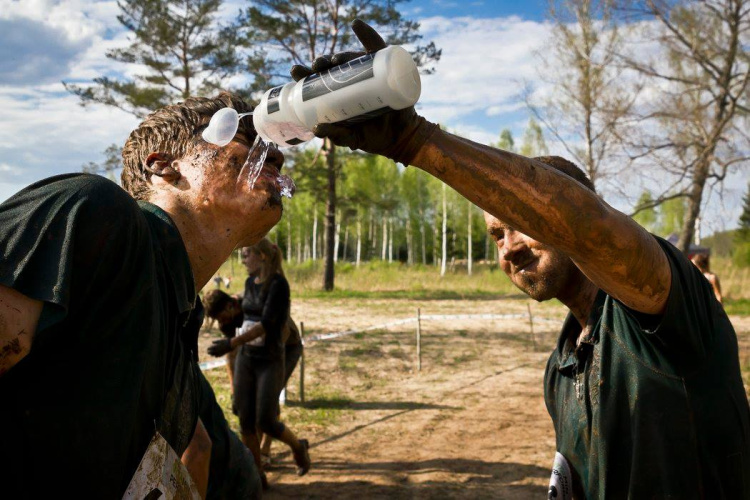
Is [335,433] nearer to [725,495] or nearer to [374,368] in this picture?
[374,368]

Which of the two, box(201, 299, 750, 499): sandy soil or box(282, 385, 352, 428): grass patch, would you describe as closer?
box(201, 299, 750, 499): sandy soil

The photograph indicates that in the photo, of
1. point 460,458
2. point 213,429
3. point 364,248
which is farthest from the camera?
point 364,248

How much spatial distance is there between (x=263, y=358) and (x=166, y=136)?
12.8ft

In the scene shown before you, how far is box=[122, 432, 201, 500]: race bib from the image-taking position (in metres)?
1.46

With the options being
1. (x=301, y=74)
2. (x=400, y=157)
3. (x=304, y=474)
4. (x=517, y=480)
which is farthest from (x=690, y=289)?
(x=304, y=474)

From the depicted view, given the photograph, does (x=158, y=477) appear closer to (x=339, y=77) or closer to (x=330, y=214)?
(x=339, y=77)

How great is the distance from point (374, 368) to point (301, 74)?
938cm

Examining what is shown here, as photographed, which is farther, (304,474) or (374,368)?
(374,368)

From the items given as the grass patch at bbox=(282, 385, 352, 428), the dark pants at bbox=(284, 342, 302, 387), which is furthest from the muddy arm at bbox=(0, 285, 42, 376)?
the grass patch at bbox=(282, 385, 352, 428)

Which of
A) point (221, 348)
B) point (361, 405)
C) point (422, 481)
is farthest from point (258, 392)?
point (361, 405)

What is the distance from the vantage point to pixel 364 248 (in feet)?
237

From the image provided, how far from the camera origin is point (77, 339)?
1339 millimetres

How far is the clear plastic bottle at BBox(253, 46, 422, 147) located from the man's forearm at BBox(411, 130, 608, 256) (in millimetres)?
157

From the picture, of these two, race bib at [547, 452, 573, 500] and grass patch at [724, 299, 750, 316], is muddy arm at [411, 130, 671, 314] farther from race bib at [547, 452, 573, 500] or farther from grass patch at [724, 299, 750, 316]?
grass patch at [724, 299, 750, 316]
